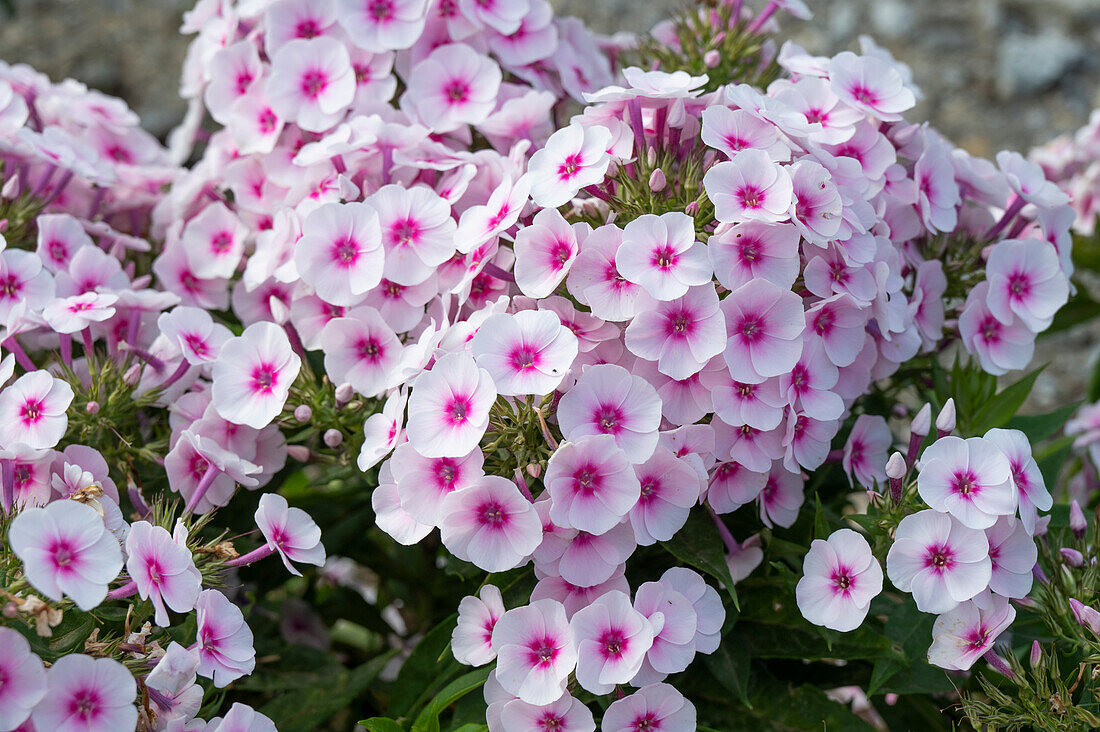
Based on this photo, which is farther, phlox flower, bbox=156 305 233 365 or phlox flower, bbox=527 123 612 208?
phlox flower, bbox=156 305 233 365

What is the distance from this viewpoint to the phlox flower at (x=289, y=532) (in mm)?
1177

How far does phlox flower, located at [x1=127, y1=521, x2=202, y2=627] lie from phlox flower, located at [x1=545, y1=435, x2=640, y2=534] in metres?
0.38

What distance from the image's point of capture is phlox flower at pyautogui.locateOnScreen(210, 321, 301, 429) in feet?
4.12

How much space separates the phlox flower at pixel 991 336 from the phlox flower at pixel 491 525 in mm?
678

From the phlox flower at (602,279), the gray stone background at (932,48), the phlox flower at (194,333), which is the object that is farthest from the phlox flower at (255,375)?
the gray stone background at (932,48)

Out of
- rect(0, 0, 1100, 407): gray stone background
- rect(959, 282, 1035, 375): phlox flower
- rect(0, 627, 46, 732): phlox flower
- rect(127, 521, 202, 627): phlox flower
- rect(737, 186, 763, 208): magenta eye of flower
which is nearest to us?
rect(0, 627, 46, 732): phlox flower

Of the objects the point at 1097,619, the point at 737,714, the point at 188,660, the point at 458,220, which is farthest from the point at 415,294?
the point at 1097,619

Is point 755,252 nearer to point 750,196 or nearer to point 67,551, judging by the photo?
point 750,196

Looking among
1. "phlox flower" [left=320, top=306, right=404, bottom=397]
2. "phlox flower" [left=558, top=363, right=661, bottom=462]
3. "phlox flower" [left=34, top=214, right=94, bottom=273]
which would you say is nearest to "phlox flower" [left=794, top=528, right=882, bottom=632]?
"phlox flower" [left=558, top=363, right=661, bottom=462]

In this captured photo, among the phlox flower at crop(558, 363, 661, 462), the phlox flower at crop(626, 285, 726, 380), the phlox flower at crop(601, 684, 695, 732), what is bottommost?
the phlox flower at crop(601, 684, 695, 732)

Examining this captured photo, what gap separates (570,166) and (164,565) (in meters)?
0.63

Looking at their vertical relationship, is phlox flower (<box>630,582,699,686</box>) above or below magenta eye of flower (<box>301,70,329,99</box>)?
below

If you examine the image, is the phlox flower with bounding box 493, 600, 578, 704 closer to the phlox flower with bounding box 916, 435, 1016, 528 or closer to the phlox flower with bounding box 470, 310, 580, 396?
the phlox flower with bounding box 470, 310, 580, 396

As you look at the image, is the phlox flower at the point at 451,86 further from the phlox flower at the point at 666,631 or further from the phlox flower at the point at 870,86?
the phlox flower at the point at 666,631
